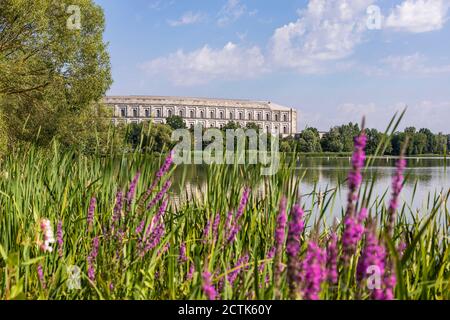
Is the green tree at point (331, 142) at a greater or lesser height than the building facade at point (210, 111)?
lesser

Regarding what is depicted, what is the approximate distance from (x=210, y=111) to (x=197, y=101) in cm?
418

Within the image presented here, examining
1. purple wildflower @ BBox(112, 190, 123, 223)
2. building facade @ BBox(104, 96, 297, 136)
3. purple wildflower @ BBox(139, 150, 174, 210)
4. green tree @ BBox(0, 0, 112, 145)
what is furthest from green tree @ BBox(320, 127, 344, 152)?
purple wildflower @ BBox(112, 190, 123, 223)

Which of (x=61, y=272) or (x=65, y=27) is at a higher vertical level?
(x=65, y=27)

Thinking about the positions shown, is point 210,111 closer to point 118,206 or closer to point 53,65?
point 53,65

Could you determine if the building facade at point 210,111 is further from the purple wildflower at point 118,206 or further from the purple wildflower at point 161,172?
the purple wildflower at point 118,206

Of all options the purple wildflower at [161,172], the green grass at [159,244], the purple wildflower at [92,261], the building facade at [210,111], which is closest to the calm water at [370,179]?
the green grass at [159,244]

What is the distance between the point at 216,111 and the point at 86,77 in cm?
10069

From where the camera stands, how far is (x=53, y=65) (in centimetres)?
2075

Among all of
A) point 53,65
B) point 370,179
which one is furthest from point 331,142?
point 53,65

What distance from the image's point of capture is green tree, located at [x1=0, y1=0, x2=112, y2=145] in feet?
Answer: 62.6

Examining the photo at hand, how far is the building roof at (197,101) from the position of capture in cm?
11519

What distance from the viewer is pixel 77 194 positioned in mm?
3258
